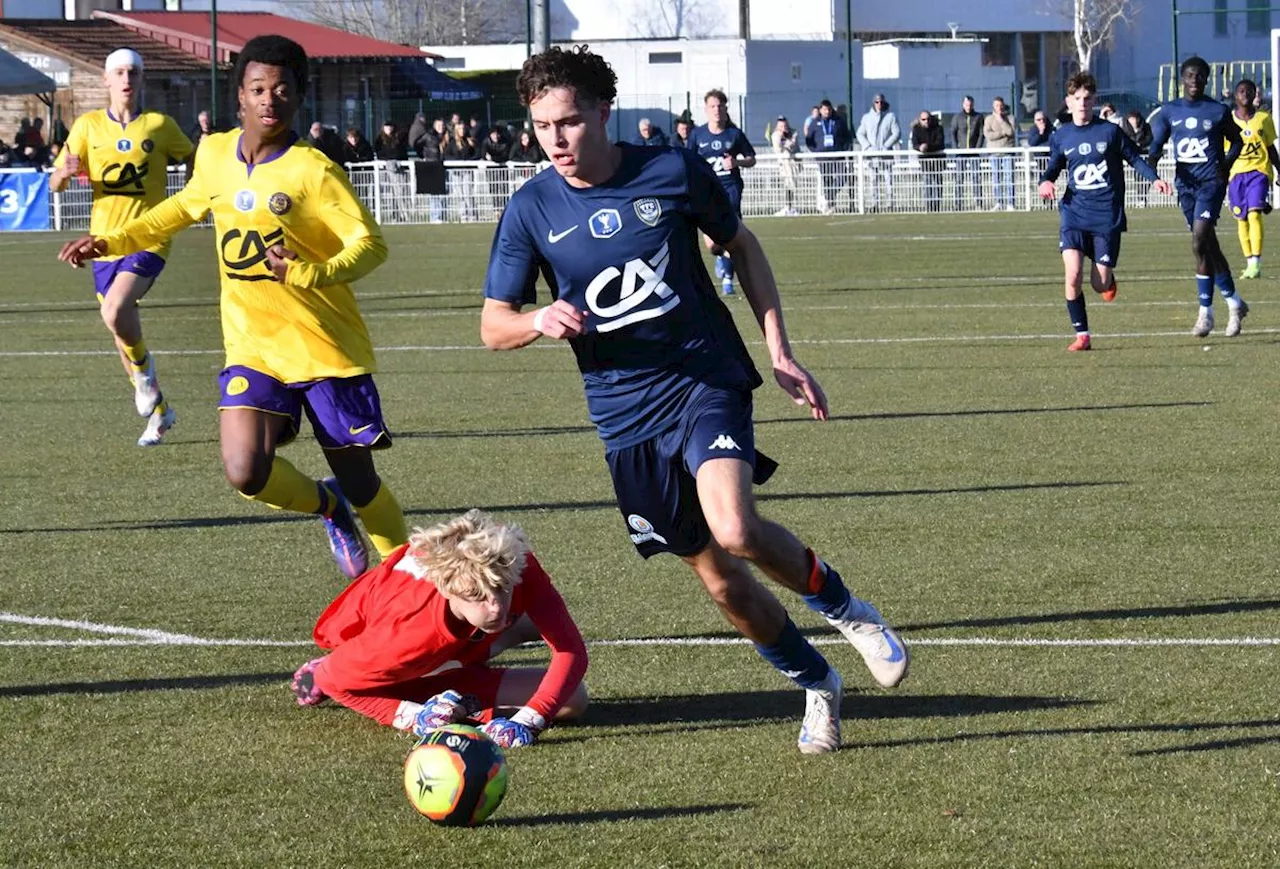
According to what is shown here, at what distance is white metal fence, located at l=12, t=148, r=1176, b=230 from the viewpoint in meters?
36.4

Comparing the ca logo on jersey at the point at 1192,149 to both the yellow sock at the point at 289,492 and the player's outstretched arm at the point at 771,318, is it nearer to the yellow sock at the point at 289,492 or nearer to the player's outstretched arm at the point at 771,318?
the yellow sock at the point at 289,492

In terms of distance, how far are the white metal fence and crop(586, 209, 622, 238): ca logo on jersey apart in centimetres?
3131

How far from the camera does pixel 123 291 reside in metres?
11.7

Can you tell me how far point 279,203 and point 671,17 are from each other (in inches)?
2614

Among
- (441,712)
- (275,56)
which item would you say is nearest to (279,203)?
(275,56)

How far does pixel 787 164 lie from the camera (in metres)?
37.3

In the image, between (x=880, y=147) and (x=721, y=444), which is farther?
(x=880, y=147)

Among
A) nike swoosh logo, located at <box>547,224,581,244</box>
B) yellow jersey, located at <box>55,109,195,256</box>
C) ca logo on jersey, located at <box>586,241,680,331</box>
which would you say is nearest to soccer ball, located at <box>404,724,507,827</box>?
ca logo on jersey, located at <box>586,241,680,331</box>

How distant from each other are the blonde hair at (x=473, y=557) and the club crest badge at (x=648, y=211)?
881mm

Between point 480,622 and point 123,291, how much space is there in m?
Result: 7.06

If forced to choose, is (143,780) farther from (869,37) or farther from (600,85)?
(869,37)

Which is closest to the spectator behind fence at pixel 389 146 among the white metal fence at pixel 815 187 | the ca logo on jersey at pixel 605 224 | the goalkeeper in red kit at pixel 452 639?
the white metal fence at pixel 815 187

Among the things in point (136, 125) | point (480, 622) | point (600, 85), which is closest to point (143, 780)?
point (480, 622)

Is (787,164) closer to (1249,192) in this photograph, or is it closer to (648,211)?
(1249,192)
